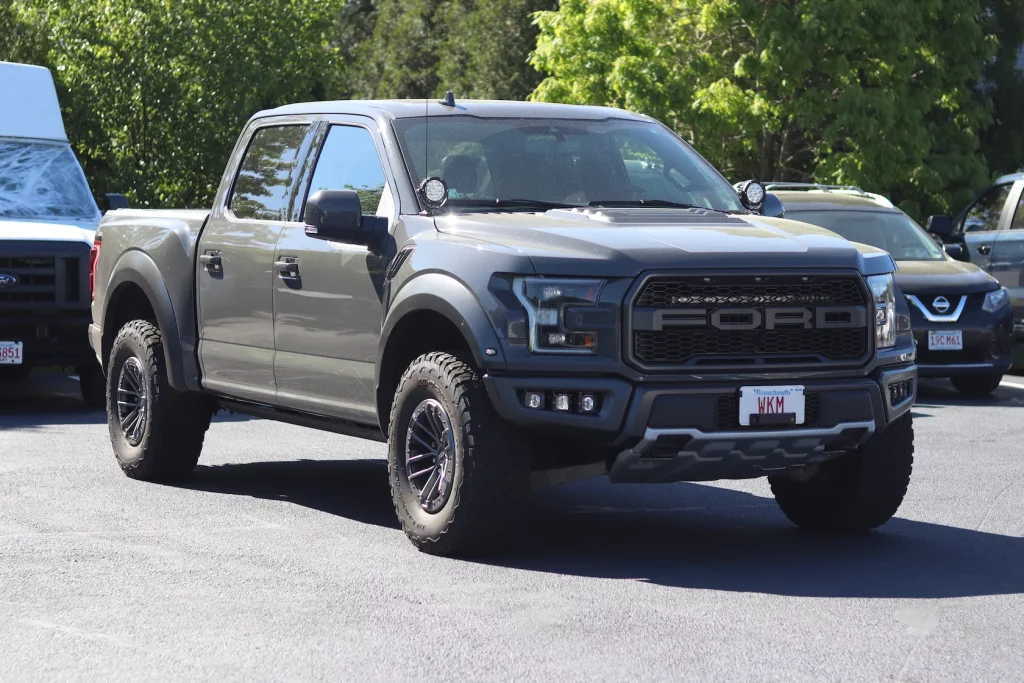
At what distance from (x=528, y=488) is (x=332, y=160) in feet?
7.25

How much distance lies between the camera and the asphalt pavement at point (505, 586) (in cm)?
550

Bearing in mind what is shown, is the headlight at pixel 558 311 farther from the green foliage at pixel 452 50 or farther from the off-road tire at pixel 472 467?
the green foliage at pixel 452 50

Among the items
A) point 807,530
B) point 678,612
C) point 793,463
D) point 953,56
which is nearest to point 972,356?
point 807,530

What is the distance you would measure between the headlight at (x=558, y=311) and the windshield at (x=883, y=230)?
896 cm

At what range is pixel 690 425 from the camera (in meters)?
6.71

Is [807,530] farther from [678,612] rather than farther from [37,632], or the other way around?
[37,632]

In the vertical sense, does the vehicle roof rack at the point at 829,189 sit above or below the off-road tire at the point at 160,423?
above

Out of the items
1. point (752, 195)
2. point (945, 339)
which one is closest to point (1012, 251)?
point (945, 339)

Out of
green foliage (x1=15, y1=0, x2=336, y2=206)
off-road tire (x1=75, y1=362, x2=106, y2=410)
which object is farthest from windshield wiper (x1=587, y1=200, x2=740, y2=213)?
green foliage (x1=15, y1=0, x2=336, y2=206)

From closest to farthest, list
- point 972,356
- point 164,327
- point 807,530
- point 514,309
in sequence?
point 514,309
point 807,530
point 164,327
point 972,356

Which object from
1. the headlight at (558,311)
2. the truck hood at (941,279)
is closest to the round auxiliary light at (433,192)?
the headlight at (558,311)

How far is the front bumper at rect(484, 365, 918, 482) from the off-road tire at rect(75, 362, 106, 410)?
798 cm

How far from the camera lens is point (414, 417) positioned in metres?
7.32

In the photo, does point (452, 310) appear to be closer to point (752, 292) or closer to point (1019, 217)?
point (752, 292)
